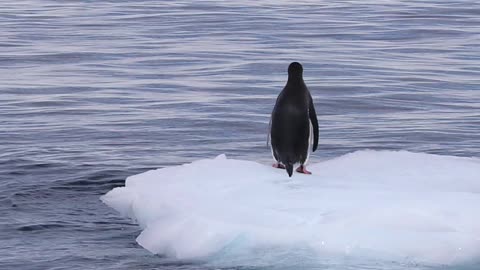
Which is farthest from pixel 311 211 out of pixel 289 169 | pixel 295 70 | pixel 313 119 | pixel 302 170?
pixel 313 119

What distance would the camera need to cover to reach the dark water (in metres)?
8.95

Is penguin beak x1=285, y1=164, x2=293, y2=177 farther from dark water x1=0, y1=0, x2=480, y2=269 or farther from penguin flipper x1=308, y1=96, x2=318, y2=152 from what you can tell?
dark water x1=0, y1=0, x2=480, y2=269

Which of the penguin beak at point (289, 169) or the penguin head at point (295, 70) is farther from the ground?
the penguin head at point (295, 70)

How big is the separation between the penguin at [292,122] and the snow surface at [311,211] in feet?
0.41

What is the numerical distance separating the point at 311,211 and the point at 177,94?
6608 millimetres

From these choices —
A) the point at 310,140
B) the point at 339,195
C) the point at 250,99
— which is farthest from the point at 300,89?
the point at 250,99

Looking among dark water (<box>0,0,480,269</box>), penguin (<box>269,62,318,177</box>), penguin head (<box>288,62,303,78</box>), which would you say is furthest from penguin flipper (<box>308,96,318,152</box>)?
dark water (<box>0,0,480,269</box>)

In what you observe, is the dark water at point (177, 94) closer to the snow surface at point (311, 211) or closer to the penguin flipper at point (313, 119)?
the snow surface at point (311, 211)

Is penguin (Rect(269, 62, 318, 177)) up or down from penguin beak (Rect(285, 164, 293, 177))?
up

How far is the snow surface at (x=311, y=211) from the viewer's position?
283 inches

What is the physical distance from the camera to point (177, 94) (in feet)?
46.1

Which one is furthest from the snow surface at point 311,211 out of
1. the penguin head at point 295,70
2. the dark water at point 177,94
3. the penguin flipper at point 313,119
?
the penguin head at point 295,70

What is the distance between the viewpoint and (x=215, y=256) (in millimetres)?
7387

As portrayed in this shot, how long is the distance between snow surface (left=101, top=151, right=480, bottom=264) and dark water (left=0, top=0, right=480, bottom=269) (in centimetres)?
14
